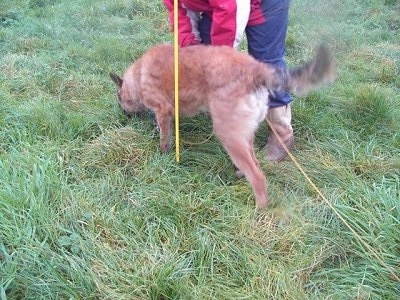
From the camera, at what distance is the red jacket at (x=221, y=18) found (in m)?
3.81

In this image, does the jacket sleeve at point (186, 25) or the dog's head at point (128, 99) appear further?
the dog's head at point (128, 99)

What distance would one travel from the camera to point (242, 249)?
3205 millimetres

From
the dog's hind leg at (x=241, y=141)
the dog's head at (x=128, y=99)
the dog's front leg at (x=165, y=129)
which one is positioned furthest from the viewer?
the dog's head at (x=128, y=99)

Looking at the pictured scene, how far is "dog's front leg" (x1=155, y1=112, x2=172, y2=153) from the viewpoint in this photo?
4.35 meters

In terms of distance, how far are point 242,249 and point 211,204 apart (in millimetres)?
505

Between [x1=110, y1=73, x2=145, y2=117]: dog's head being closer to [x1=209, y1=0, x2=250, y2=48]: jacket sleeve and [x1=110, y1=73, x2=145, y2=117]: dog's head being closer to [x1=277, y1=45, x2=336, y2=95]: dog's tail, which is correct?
[x1=209, y1=0, x2=250, y2=48]: jacket sleeve

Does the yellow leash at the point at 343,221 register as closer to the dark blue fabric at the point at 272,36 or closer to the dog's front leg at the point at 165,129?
the dark blue fabric at the point at 272,36

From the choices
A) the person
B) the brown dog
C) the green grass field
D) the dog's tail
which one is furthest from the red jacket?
the green grass field

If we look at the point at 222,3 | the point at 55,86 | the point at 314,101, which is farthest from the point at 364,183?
the point at 55,86

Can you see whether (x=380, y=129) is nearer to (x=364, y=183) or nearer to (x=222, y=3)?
(x=364, y=183)

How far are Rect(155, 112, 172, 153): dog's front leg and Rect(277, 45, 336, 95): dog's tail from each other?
3.65 feet

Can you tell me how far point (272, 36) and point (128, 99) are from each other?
4.77 feet

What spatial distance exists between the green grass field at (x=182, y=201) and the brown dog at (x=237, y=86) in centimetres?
30

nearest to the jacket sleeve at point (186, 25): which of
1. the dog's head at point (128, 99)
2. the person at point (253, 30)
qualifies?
the person at point (253, 30)
